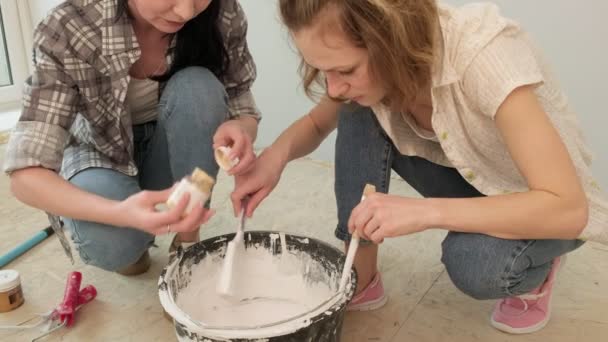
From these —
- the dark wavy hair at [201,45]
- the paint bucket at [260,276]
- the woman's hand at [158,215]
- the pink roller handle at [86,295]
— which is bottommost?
the pink roller handle at [86,295]

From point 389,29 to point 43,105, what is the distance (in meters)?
0.54

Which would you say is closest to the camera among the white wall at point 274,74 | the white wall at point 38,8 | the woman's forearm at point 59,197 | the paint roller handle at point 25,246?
the woman's forearm at point 59,197

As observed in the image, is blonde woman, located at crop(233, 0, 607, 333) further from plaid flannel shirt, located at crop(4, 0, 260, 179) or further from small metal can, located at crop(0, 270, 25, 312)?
small metal can, located at crop(0, 270, 25, 312)

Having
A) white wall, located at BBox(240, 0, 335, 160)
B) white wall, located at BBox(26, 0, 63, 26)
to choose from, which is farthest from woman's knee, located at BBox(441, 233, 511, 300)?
white wall, located at BBox(26, 0, 63, 26)

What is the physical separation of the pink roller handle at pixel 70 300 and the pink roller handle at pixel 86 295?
0.01m

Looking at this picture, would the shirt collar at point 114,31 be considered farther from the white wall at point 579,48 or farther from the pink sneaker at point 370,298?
the pink sneaker at point 370,298

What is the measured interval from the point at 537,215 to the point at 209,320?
1.78 ft

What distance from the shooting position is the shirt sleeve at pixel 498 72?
0.76 metres

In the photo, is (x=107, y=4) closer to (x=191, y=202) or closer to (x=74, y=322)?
(x=191, y=202)

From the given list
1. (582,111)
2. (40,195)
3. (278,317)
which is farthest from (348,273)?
(582,111)

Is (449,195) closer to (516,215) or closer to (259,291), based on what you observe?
(516,215)

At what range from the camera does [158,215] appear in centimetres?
80

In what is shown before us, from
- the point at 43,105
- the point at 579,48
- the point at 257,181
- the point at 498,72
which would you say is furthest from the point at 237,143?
→ the point at 579,48


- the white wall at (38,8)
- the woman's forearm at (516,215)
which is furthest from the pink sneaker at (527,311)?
the white wall at (38,8)
